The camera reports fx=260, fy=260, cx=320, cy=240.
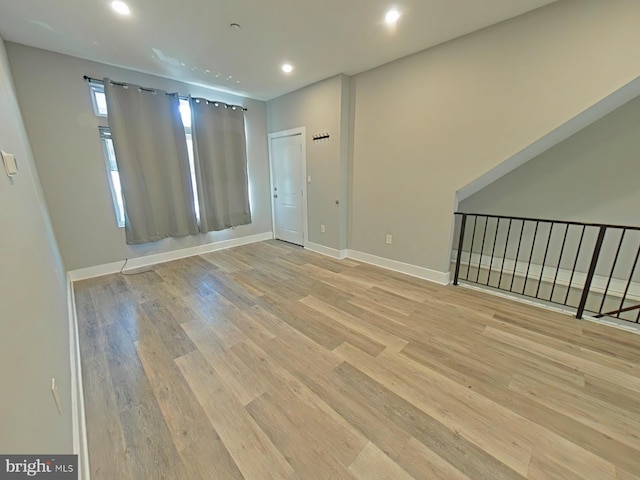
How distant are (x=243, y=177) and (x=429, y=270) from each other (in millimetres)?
3522

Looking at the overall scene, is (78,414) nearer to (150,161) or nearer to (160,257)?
(160,257)

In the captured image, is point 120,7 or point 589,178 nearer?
point 120,7

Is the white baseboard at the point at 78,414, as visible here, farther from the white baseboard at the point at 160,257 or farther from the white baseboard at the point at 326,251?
the white baseboard at the point at 326,251

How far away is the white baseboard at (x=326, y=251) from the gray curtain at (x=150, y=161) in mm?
2100

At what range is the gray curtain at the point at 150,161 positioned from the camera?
345 cm

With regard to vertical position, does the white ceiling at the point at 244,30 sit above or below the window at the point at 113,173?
above

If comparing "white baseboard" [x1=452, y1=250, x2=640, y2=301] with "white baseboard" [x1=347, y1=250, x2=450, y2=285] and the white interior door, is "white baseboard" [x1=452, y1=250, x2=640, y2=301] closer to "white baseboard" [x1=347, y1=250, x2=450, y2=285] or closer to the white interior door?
"white baseboard" [x1=347, y1=250, x2=450, y2=285]

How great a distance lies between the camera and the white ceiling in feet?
7.22

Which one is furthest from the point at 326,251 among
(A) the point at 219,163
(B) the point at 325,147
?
(A) the point at 219,163

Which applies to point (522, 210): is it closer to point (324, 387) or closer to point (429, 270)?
point (429, 270)

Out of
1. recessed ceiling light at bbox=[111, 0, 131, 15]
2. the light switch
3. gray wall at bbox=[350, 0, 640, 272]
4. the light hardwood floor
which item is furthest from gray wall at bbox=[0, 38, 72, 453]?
gray wall at bbox=[350, 0, 640, 272]

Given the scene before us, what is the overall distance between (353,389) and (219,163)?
160 inches

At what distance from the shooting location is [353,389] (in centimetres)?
173

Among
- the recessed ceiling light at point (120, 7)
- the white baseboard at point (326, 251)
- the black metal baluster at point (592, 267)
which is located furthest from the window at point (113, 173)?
the black metal baluster at point (592, 267)
